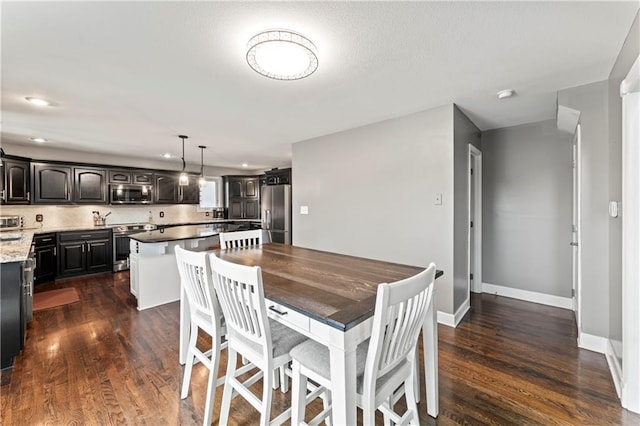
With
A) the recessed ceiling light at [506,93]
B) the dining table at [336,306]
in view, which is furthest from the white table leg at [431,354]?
the recessed ceiling light at [506,93]

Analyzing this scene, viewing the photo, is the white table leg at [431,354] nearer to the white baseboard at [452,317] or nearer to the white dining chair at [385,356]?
the white dining chair at [385,356]

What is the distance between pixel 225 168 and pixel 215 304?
271 inches

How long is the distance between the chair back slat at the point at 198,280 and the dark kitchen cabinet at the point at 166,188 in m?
5.16

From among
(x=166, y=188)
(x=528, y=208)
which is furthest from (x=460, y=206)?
(x=166, y=188)

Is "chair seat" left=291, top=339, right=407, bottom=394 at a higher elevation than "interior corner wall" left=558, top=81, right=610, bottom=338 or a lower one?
lower

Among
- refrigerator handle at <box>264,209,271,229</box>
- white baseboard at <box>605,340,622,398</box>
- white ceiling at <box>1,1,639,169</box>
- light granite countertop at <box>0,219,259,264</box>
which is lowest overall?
white baseboard at <box>605,340,622,398</box>

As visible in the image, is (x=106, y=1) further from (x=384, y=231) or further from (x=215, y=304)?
(x=384, y=231)

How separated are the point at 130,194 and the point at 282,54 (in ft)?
18.2

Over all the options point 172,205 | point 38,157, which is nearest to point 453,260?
point 172,205

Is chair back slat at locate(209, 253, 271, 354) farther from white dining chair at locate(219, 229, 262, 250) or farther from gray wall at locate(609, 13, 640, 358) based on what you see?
gray wall at locate(609, 13, 640, 358)

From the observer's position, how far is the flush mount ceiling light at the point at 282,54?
5.34 feet

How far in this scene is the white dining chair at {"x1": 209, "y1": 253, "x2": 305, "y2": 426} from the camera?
128 centimetres

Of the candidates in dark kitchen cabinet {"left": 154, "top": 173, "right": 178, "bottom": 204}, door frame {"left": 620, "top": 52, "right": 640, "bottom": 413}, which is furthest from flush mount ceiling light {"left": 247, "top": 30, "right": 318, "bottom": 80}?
dark kitchen cabinet {"left": 154, "top": 173, "right": 178, "bottom": 204}

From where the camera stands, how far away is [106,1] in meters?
1.42
